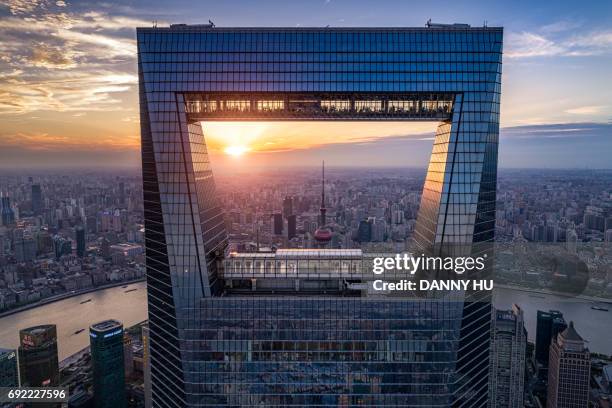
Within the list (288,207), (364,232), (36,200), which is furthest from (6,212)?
(364,232)

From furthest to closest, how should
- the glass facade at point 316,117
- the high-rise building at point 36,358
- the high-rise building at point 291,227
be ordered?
the high-rise building at point 291,227
the high-rise building at point 36,358
the glass facade at point 316,117

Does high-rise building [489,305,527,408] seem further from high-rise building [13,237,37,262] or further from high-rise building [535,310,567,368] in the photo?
high-rise building [13,237,37,262]

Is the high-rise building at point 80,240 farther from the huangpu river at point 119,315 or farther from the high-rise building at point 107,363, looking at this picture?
the high-rise building at point 107,363

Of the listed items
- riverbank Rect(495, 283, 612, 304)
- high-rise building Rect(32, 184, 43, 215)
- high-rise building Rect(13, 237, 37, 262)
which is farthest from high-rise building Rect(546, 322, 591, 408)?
high-rise building Rect(32, 184, 43, 215)

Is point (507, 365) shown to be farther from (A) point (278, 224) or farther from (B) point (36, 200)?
(B) point (36, 200)

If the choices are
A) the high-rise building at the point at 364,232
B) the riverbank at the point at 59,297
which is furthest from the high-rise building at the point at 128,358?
the high-rise building at the point at 364,232

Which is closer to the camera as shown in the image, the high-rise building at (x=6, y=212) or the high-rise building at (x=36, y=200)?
the high-rise building at (x=6, y=212)
